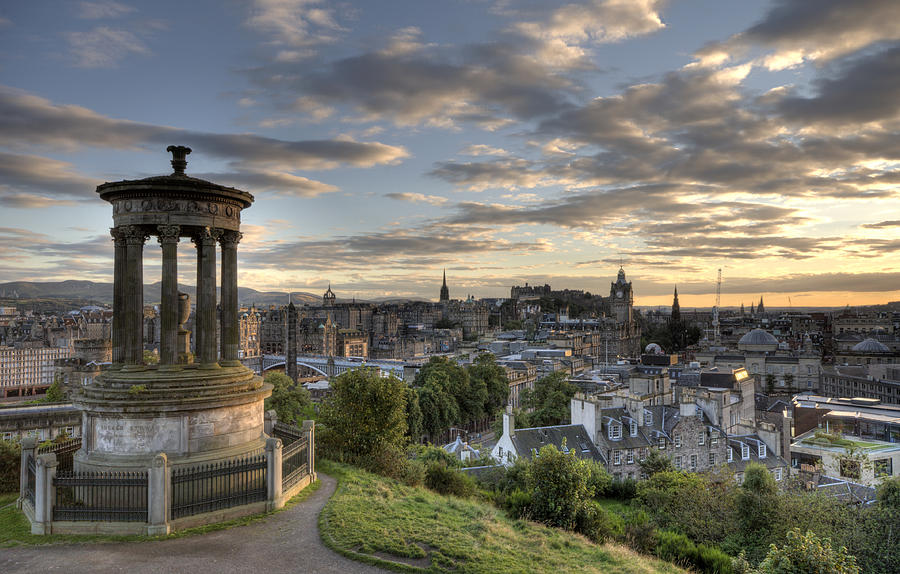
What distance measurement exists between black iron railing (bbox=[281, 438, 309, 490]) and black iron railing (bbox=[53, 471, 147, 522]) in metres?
3.85

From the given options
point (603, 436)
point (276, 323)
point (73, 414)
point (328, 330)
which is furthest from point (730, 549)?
point (276, 323)

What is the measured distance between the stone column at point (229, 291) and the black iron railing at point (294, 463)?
3794 mm

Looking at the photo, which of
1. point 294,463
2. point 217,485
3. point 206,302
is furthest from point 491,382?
point 217,485

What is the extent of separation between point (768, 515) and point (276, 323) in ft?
599

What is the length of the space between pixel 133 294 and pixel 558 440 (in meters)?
30.5

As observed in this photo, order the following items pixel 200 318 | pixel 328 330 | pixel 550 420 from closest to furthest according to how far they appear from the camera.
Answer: pixel 200 318
pixel 550 420
pixel 328 330

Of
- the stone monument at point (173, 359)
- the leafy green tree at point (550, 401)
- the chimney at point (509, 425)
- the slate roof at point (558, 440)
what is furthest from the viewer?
the leafy green tree at point (550, 401)

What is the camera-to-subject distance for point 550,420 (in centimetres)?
5797

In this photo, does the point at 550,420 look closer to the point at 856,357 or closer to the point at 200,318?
the point at 200,318

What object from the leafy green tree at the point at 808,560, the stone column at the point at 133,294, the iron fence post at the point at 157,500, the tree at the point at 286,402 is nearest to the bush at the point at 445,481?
the iron fence post at the point at 157,500

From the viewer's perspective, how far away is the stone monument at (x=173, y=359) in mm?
16703

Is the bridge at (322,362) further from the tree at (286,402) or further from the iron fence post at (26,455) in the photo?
the iron fence post at (26,455)

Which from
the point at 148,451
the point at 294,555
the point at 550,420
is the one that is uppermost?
the point at 148,451

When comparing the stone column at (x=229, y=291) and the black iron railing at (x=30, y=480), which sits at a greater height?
the stone column at (x=229, y=291)
